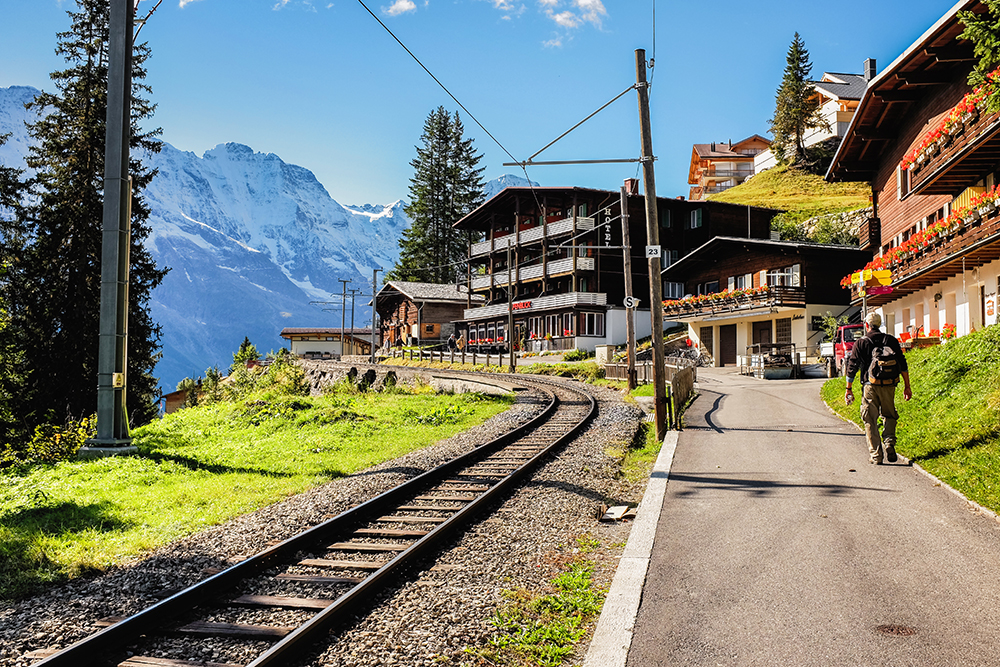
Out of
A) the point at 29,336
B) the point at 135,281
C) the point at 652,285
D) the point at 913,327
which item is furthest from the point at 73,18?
the point at 913,327

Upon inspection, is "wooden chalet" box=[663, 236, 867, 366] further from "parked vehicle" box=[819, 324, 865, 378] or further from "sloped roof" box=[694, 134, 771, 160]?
"sloped roof" box=[694, 134, 771, 160]

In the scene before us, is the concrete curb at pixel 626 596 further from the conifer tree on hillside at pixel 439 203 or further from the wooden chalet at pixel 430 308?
the conifer tree on hillside at pixel 439 203

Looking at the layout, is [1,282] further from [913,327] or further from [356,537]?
[913,327]

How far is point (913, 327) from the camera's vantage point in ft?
95.4

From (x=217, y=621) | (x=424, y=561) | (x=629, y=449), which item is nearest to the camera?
(x=217, y=621)

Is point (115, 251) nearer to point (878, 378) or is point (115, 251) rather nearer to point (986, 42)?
point (878, 378)

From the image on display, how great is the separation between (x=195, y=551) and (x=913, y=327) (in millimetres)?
30283

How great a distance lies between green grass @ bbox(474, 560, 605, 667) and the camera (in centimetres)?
449

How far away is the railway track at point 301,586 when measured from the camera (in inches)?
175

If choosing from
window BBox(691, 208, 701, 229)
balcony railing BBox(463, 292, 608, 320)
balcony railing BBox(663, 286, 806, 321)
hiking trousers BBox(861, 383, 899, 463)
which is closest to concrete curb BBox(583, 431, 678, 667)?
hiking trousers BBox(861, 383, 899, 463)

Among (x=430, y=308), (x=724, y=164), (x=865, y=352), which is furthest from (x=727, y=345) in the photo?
(x=724, y=164)

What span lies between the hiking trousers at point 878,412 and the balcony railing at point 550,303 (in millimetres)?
41668

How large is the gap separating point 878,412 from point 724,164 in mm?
110405

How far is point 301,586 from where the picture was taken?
19.0 ft
